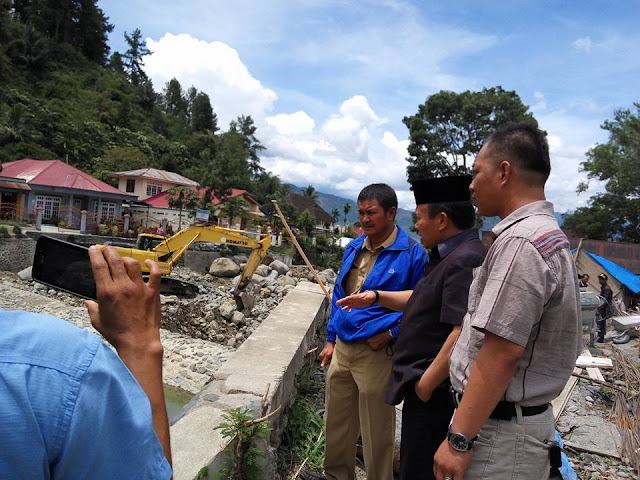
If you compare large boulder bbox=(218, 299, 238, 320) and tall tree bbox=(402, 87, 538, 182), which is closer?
large boulder bbox=(218, 299, 238, 320)

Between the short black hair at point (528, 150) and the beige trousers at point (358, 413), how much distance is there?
57.6 inches

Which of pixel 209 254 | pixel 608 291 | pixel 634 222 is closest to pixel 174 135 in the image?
pixel 209 254

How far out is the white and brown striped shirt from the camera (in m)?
1.33

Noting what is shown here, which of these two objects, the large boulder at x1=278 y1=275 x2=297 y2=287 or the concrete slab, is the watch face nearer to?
the concrete slab

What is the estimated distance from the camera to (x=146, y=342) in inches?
37.8

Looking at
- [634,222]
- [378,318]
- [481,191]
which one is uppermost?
[634,222]

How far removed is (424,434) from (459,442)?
0.57 m

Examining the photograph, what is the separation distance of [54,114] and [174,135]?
2000cm

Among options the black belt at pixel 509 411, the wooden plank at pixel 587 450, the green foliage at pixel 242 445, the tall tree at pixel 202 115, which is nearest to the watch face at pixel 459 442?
the black belt at pixel 509 411

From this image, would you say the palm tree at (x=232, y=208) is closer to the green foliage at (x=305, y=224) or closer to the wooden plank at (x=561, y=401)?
the green foliage at (x=305, y=224)

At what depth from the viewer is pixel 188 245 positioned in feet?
41.2

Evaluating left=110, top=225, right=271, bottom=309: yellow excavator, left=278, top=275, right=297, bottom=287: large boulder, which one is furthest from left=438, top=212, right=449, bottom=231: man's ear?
left=278, top=275, right=297, bottom=287: large boulder

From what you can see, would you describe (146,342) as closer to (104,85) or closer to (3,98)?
(3,98)

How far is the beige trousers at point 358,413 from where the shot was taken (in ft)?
8.25
